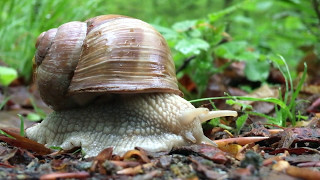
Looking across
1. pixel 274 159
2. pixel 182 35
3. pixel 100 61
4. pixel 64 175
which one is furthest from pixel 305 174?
pixel 182 35

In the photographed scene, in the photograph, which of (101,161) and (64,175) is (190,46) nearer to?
(101,161)

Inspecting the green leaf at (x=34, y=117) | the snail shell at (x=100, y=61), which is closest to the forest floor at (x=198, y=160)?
the snail shell at (x=100, y=61)

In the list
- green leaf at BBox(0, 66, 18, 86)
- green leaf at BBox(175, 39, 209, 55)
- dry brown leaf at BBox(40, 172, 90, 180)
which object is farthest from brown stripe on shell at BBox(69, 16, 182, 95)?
green leaf at BBox(0, 66, 18, 86)

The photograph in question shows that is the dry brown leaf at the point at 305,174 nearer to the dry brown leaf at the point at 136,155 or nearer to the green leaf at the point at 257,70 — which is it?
the dry brown leaf at the point at 136,155

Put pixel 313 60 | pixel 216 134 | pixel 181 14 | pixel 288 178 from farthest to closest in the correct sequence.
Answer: pixel 181 14 < pixel 313 60 < pixel 216 134 < pixel 288 178

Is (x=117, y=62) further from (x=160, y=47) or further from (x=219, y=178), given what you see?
(x=219, y=178)

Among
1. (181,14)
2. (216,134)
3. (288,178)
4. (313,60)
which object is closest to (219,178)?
(288,178)
